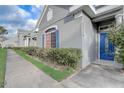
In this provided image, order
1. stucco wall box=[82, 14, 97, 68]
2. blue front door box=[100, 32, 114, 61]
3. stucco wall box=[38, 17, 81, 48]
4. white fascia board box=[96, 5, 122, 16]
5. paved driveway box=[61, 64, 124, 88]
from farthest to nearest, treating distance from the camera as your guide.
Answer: blue front door box=[100, 32, 114, 61], stucco wall box=[38, 17, 81, 48], stucco wall box=[82, 14, 97, 68], white fascia board box=[96, 5, 122, 16], paved driveway box=[61, 64, 124, 88]

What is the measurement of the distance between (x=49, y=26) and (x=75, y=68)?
Result: 6.69 meters

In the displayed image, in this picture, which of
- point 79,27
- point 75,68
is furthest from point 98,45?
point 75,68

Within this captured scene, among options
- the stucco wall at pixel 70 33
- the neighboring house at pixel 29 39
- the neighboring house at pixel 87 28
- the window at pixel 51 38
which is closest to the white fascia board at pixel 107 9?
the neighboring house at pixel 87 28

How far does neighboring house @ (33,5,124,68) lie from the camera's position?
7.75 m

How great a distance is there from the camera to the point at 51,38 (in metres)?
12.4

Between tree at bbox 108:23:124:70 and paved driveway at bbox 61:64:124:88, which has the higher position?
tree at bbox 108:23:124:70

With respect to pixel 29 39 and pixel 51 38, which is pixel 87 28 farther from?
pixel 29 39

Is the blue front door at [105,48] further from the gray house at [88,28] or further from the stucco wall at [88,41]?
the stucco wall at [88,41]

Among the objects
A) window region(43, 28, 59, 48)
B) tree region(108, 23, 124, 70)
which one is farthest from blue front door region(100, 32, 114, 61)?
window region(43, 28, 59, 48)

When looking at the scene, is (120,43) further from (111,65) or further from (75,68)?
(75,68)

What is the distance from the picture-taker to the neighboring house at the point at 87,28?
775 cm

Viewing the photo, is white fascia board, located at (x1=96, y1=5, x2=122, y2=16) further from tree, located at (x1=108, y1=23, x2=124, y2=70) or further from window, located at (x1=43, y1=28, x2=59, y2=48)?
window, located at (x1=43, y1=28, x2=59, y2=48)

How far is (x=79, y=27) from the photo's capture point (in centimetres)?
794
